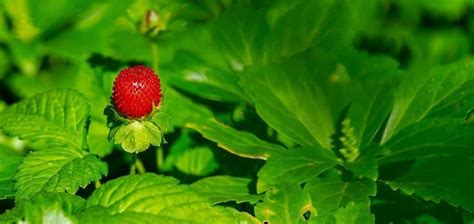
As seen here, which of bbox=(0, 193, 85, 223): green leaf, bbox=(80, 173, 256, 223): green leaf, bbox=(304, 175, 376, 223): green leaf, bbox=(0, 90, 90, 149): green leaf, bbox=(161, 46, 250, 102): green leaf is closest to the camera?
bbox=(0, 193, 85, 223): green leaf

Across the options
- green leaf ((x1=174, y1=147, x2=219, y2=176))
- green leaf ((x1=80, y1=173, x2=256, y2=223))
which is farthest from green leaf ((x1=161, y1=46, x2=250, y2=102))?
green leaf ((x1=80, y1=173, x2=256, y2=223))

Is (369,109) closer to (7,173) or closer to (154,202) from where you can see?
(154,202)

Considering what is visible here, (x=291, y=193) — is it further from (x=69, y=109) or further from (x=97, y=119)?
(x=97, y=119)

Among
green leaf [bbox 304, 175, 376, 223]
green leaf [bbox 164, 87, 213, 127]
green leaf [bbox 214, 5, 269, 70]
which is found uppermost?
green leaf [bbox 214, 5, 269, 70]

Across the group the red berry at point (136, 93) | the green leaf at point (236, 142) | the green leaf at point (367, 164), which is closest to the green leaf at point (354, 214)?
the green leaf at point (367, 164)

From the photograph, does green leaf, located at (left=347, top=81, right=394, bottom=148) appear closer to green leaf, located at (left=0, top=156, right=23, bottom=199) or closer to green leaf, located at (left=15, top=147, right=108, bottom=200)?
green leaf, located at (left=15, top=147, right=108, bottom=200)

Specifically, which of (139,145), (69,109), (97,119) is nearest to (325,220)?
(139,145)

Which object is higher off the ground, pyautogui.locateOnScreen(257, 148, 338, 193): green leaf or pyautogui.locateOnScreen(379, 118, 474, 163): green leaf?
pyautogui.locateOnScreen(379, 118, 474, 163): green leaf

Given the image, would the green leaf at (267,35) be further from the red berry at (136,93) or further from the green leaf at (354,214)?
the green leaf at (354,214)
